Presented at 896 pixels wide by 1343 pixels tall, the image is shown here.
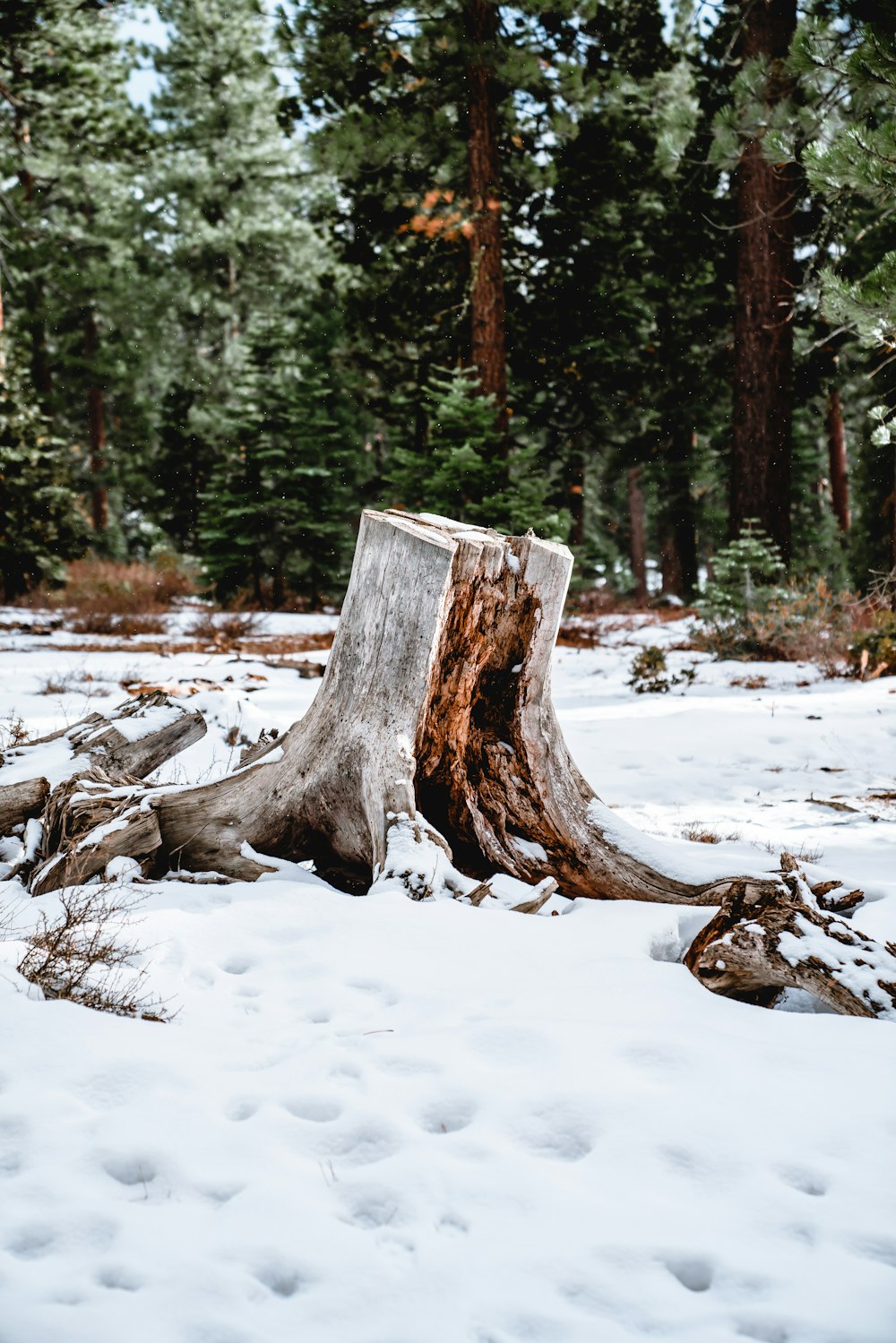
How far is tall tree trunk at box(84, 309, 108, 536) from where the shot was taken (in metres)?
26.9

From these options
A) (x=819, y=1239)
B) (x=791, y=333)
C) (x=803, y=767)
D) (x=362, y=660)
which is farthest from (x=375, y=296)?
(x=819, y=1239)

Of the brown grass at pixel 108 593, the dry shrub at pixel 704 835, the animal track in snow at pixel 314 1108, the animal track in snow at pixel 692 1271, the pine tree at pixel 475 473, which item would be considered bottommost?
the animal track in snow at pixel 314 1108

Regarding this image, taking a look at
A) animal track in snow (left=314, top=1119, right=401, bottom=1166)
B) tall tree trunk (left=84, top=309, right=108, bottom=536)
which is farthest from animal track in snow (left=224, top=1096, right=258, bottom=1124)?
tall tree trunk (left=84, top=309, right=108, bottom=536)

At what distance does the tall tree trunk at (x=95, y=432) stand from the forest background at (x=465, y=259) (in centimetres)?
237

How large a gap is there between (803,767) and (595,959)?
13.0 ft

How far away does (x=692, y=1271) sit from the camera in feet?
5.21

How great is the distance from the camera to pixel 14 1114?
186 cm

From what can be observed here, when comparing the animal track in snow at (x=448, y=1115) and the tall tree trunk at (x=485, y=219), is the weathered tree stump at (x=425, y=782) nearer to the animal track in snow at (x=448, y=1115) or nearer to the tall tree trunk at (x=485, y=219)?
the animal track in snow at (x=448, y=1115)

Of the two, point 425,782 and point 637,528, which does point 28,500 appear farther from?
point 637,528

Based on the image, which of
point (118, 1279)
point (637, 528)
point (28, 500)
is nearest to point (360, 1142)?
point (118, 1279)

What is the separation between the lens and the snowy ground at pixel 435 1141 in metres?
1.49

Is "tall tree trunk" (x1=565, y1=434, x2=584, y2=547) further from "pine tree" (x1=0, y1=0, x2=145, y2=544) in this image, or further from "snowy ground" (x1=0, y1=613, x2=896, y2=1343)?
"snowy ground" (x1=0, y1=613, x2=896, y2=1343)

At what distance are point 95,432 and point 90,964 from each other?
2866cm

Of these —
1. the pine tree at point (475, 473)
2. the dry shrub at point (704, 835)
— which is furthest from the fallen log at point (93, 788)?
the pine tree at point (475, 473)
